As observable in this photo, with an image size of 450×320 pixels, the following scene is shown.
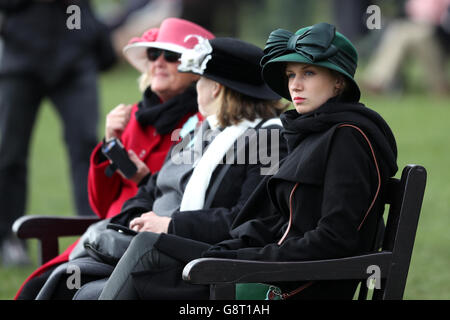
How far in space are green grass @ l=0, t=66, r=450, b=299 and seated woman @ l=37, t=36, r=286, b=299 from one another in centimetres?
192

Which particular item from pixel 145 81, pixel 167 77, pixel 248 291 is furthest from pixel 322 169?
pixel 145 81

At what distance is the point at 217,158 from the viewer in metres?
3.56

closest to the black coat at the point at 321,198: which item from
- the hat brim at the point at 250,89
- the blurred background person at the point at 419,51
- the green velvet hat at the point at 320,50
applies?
the green velvet hat at the point at 320,50

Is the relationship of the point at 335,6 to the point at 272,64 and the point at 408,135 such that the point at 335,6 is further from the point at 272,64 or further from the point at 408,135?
the point at 272,64

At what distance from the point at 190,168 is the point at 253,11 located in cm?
2128

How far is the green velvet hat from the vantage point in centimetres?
300

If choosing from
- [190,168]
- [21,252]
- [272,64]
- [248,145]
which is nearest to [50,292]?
[190,168]

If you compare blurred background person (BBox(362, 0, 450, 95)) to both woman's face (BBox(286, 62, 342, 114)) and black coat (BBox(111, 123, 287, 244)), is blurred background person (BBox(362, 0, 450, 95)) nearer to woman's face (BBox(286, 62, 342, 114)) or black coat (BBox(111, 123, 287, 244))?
black coat (BBox(111, 123, 287, 244))

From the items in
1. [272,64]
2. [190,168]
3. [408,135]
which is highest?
[272,64]

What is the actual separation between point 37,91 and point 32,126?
9.5 inches

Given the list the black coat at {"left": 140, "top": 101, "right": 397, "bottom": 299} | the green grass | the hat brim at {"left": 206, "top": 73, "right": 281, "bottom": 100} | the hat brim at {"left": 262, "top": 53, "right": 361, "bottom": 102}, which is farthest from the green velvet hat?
the green grass

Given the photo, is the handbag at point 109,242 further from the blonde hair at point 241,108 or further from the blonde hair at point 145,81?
the blonde hair at point 145,81

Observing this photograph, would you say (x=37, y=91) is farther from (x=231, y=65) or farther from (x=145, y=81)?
(x=231, y=65)

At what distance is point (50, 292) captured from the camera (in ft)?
11.8
